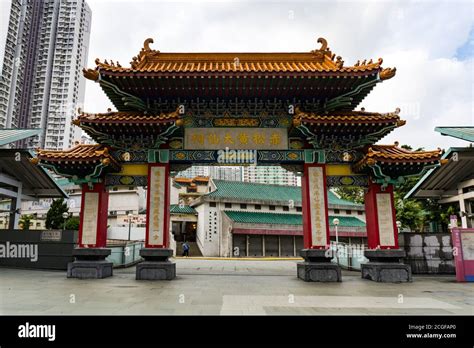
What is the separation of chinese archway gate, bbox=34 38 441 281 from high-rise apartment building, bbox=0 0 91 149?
73.1m

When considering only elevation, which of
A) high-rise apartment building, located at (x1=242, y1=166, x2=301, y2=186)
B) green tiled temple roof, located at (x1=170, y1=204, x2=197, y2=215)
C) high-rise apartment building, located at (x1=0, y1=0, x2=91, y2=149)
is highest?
high-rise apartment building, located at (x1=0, y1=0, x2=91, y2=149)

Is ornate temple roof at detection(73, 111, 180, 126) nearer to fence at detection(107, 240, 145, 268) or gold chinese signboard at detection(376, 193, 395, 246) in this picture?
fence at detection(107, 240, 145, 268)

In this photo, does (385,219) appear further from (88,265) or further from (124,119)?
(88,265)

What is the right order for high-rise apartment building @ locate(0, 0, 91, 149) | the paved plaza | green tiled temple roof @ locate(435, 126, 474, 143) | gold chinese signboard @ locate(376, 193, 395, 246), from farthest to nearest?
1. high-rise apartment building @ locate(0, 0, 91, 149)
2. green tiled temple roof @ locate(435, 126, 474, 143)
3. gold chinese signboard @ locate(376, 193, 395, 246)
4. the paved plaza

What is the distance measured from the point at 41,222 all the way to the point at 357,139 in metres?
50.0

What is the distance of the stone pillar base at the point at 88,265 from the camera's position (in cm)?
1268

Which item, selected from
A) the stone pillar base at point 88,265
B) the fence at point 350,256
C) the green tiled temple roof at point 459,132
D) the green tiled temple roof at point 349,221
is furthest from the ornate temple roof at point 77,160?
the green tiled temple roof at point 349,221

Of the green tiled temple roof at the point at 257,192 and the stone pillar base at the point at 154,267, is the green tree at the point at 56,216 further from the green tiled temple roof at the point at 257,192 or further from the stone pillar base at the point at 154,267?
the stone pillar base at the point at 154,267

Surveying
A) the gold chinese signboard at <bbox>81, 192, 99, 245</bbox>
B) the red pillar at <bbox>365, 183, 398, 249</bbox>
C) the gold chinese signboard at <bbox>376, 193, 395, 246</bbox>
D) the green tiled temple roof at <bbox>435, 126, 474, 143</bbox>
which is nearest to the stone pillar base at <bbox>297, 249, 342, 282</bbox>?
the red pillar at <bbox>365, 183, 398, 249</bbox>

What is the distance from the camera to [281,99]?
13.9m

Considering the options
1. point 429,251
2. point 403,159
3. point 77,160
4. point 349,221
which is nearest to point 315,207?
point 403,159

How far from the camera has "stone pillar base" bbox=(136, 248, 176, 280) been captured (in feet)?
40.8
